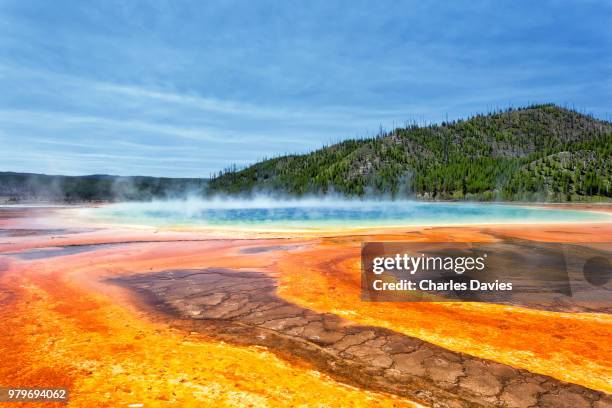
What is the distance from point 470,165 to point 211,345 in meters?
145

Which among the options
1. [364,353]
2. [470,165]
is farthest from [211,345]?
[470,165]

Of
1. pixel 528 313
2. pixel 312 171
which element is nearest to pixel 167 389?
pixel 528 313

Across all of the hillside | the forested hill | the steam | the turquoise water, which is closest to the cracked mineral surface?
the turquoise water

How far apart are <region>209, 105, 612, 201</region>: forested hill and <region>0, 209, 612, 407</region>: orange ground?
339ft

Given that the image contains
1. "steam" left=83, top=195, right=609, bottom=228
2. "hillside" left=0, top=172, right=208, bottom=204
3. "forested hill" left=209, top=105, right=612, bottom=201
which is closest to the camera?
"steam" left=83, top=195, right=609, bottom=228

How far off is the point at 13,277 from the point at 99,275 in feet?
7.51

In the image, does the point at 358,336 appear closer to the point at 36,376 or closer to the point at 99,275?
the point at 36,376

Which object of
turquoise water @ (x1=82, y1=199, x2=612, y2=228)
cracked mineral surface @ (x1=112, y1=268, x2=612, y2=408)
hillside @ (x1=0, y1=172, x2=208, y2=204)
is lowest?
cracked mineral surface @ (x1=112, y1=268, x2=612, y2=408)

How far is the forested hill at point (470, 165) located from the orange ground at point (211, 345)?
339 feet

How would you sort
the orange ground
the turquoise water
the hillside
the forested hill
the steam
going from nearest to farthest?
the orange ground → the turquoise water → the steam → the forested hill → the hillside

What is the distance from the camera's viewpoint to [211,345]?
5.75m

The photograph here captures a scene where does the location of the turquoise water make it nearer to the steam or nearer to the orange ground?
the steam

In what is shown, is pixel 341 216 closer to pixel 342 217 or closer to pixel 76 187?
pixel 342 217

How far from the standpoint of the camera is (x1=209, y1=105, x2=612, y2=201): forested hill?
10338 centimetres
